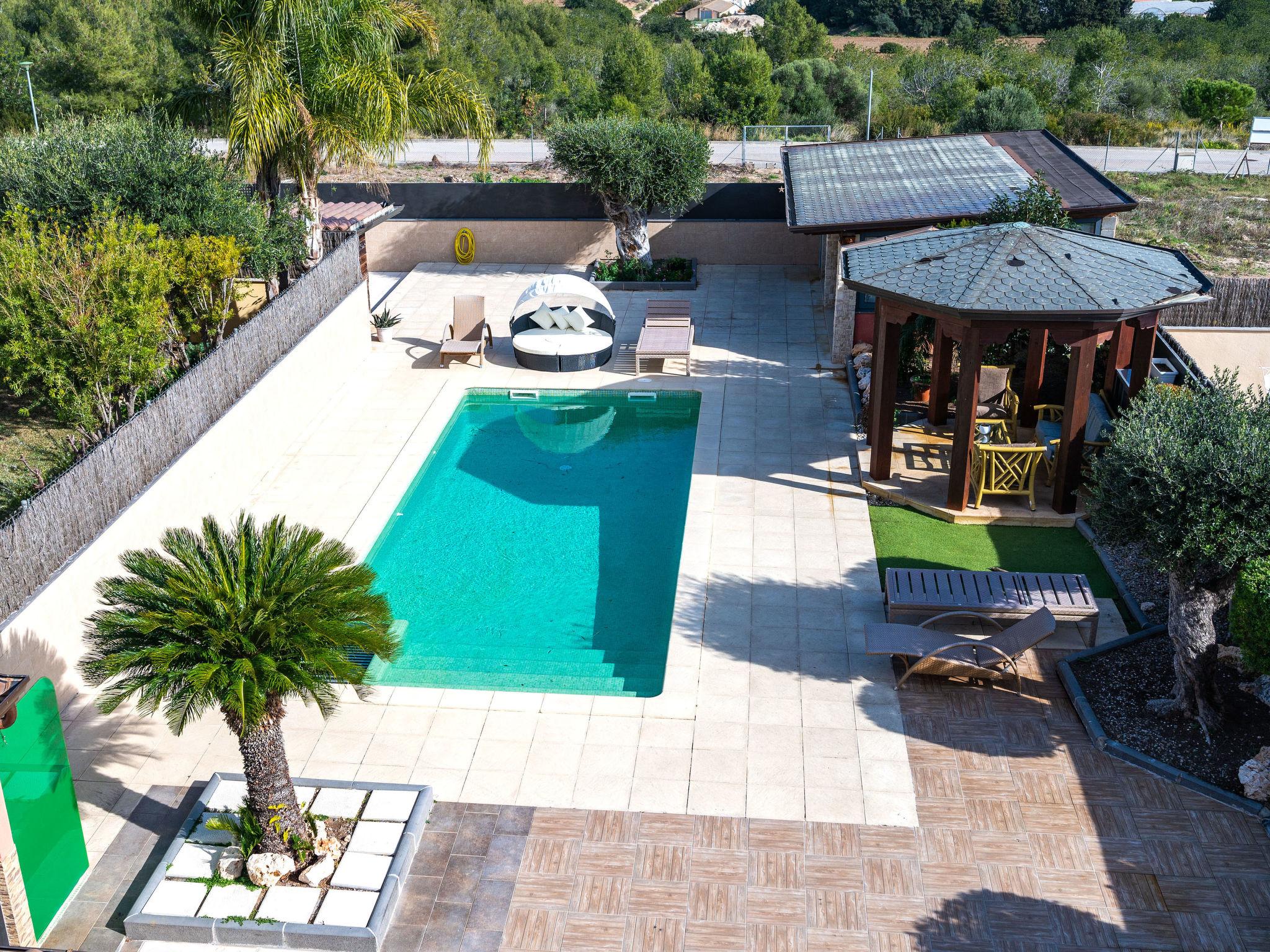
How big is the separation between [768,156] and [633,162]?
13966 millimetres

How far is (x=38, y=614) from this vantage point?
10.3 m

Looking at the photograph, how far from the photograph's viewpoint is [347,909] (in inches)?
318

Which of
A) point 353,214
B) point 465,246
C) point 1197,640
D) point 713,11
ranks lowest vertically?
point 1197,640

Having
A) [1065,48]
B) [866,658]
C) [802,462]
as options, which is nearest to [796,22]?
[1065,48]

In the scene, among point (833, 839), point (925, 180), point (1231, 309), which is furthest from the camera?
point (925, 180)

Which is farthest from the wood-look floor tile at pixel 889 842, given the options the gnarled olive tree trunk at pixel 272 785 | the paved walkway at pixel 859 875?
the gnarled olive tree trunk at pixel 272 785

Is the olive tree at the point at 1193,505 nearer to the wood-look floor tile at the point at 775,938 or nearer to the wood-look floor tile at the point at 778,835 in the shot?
the wood-look floor tile at the point at 778,835

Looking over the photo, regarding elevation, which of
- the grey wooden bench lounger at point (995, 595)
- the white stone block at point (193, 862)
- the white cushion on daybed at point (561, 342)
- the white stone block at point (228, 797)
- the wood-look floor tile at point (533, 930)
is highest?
the white cushion on daybed at point (561, 342)

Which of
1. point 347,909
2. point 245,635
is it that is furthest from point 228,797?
point 245,635

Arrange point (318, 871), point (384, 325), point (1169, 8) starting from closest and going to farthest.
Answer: point (318, 871) < point (384, 325) < point (1169, 8)

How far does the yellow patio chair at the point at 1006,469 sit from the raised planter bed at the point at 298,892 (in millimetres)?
8268

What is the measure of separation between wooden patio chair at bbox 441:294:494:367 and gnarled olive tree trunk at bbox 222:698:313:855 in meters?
12.1

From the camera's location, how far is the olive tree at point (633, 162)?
23219 millimetres

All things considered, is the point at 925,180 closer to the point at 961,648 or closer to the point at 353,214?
the point at 353,214
